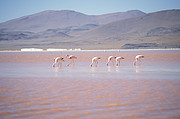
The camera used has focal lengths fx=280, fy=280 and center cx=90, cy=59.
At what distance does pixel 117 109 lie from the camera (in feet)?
21.2

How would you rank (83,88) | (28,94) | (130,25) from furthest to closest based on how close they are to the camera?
(130,25), (83,88), (28,94)

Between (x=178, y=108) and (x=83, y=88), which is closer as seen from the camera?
(x=178, y=108)

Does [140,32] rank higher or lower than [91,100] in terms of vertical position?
higher

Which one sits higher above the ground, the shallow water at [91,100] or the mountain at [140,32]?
the mountain at [140,32]

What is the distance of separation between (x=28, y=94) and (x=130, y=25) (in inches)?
4850

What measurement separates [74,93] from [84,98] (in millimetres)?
774

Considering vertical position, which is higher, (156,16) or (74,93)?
(156,16)

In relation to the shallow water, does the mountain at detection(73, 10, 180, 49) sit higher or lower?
higher

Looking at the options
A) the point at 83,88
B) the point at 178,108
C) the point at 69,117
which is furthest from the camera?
the point at 83,88

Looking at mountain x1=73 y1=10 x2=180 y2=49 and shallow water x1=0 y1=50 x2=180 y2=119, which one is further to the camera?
mountain x1=73 y1=10 x2=180 y2=49

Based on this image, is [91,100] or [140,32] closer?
[91,100]

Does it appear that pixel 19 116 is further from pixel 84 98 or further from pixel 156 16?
pixel 156 16

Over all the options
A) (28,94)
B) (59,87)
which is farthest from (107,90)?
(28,94)

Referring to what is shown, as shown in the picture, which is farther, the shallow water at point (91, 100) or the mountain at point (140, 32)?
the mountain at point (140, 32)
